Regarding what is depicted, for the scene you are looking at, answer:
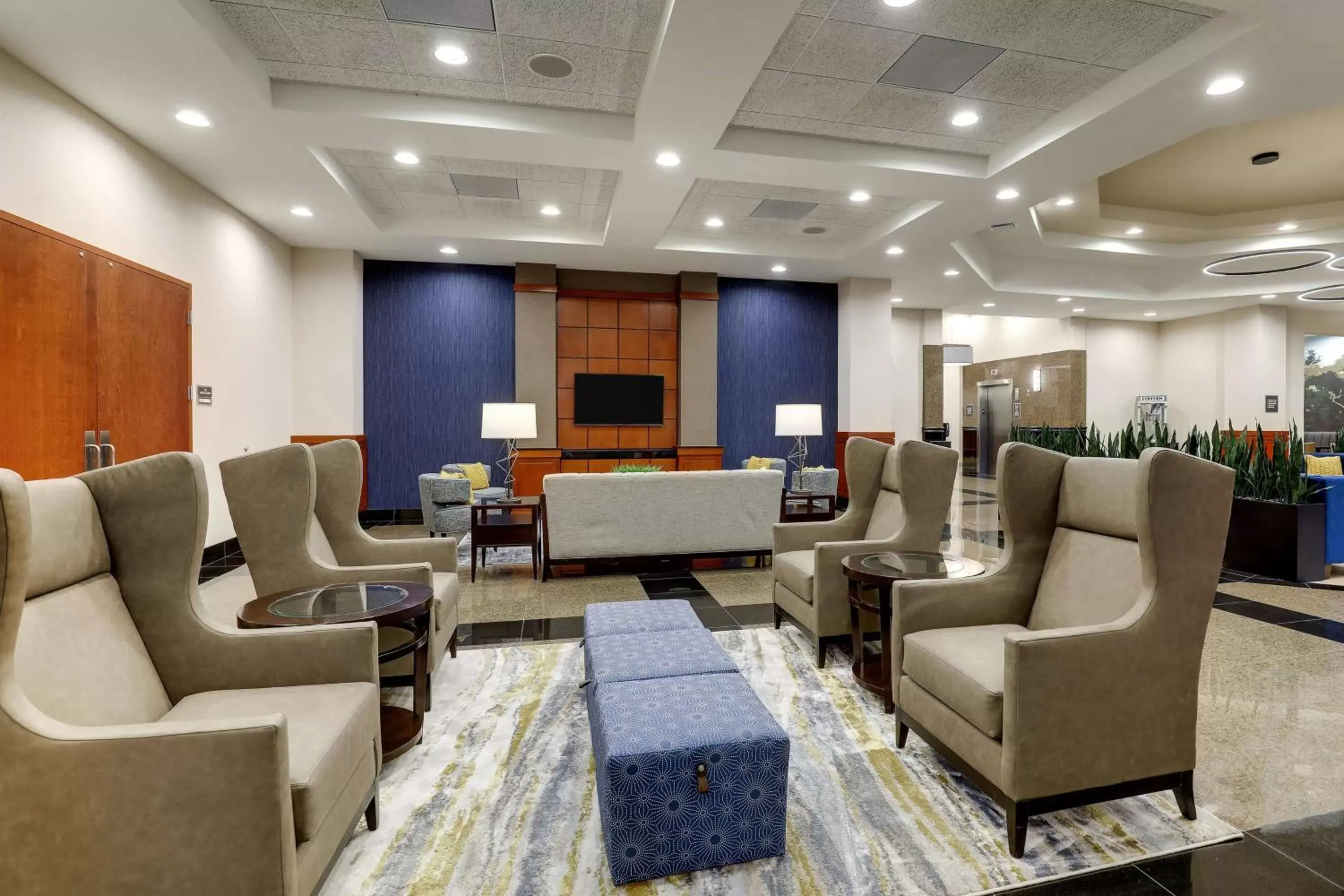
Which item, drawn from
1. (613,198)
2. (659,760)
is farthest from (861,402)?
(659,760)

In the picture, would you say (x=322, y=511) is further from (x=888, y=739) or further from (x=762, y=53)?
(x=762, y=53)

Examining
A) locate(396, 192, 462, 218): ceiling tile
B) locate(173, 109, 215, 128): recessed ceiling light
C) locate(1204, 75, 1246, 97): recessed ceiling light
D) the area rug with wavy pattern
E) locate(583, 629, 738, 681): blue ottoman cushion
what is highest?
locate(396, 192, 462, 218): ceiling tile

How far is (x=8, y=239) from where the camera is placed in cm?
340

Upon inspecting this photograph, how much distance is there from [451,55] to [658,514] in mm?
3287

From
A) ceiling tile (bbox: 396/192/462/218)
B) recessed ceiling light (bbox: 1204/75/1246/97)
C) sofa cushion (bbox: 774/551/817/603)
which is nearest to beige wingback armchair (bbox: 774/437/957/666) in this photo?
sofa cushion (bbox: 774/551/817/603)

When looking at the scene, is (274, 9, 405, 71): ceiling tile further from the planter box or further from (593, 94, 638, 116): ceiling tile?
the planter box

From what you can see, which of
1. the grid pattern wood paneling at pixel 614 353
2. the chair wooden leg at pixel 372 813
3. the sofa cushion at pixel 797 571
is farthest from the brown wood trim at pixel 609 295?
the chair wooden leg at pixel 372 813

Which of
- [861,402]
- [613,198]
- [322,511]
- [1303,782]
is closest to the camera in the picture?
[1303,782]

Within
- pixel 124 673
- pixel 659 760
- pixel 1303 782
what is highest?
pixel 124 673

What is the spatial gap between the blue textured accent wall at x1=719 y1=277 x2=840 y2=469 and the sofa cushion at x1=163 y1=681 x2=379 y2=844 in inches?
283

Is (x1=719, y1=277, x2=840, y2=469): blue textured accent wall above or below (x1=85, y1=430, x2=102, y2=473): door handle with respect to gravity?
above

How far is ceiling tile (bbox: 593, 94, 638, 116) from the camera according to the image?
4.29 m

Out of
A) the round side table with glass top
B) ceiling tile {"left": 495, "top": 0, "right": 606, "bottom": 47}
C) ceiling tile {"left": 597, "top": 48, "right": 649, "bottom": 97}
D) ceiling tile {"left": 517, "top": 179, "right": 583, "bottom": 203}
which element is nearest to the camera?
the round side table with glass top

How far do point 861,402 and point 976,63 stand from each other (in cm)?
548
